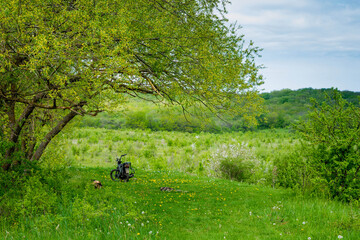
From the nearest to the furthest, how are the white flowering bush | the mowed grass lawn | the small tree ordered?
the mowed grass lawn → the small tree → the white flowering bush

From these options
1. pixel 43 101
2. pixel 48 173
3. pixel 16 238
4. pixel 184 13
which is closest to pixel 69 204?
pixel 48 173

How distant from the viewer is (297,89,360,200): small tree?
9.59 metres

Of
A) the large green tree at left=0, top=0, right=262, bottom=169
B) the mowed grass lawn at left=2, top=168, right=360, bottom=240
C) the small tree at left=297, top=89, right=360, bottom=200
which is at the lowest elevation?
the mowed grass lawn at left=2, top=168, right=360, bottom=240

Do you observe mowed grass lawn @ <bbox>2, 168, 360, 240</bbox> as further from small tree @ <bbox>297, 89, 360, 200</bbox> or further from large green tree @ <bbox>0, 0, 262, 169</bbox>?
large green tree @ <bbox>0, 0, 262, 169</bbox>

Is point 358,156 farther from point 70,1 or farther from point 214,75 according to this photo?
point 70,1

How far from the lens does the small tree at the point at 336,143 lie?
959 cm

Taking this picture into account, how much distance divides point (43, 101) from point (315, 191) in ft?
31.9

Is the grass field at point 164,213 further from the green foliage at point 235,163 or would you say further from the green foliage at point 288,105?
the green foliage at point 288,105

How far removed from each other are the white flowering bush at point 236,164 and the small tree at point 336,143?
7.25 metres

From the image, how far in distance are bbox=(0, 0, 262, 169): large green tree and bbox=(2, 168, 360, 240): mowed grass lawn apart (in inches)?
94.0

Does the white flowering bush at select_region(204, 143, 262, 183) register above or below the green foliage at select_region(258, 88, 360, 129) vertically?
below

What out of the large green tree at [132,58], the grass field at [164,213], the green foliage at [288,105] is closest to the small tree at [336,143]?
the grass field at [164,213]

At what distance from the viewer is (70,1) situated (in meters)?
8.07

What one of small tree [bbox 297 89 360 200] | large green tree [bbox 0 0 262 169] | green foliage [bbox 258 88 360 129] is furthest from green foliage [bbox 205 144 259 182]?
green foliage [bbox 258 88 360 129]
